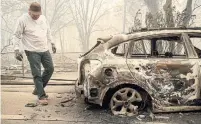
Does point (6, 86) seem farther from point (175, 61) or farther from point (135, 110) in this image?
point (175, 61)

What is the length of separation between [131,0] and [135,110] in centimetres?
3523

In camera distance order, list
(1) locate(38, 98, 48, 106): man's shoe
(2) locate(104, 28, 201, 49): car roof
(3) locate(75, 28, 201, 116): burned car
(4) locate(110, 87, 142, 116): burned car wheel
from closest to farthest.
Result: 1. (3) locate(75, 28, 201, 116): burned car
2. (4) locate(110, 87, 142, 116): burned car wheel
3. (2) locate(104, 28, 201, 49): car roof
4. (1) locate(38, 98, 48, 106): man's shoe

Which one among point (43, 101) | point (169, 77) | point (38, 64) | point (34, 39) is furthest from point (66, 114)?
point (169, 77)

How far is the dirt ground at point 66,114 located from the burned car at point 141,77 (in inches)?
7.5

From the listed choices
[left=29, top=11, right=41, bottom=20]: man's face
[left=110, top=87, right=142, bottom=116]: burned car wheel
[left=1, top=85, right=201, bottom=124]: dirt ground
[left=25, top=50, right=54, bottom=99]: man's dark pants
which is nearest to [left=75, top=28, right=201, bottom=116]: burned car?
[left=110, top=87, right=142, bottom=116]: burned car wheel

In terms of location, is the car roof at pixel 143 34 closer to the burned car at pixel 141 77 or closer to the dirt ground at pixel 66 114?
the burned car at pixel 141 77

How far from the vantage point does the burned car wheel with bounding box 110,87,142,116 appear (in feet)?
21.1

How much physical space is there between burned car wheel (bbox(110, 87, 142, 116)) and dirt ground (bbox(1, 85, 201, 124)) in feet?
0.50

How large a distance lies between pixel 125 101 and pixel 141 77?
1.78ft

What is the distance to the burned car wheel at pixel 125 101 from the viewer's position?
6430mm

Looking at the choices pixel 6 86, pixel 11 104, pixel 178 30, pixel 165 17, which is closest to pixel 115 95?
pixel 178 30

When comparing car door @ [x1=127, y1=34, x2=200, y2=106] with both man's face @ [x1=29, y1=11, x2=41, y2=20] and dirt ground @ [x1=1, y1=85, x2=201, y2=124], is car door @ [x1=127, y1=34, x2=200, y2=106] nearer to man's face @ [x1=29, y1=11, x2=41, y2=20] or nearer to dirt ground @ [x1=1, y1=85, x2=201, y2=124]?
dirt ground @ [x1=1, y1=85, x2=201, y2=124]

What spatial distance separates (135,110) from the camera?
6465 mm

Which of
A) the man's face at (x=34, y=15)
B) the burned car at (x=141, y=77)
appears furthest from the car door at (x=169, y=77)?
the man's face at (x=34, y=15)
